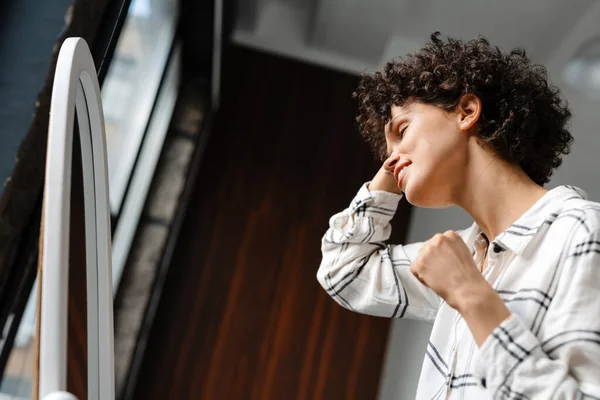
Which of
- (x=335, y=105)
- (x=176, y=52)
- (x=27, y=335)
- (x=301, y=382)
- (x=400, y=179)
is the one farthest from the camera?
(x=335, y=105)

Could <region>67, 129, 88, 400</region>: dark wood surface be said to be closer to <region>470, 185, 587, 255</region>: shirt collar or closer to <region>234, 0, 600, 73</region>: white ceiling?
<region>470, 185, 587, 255</region>: shirt collar

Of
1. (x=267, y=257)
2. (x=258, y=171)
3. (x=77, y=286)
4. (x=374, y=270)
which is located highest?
(x=258, y=171)

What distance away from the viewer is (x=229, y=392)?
211 centimetres

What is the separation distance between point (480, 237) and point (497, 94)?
0.63ft

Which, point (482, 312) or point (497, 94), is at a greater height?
point (497, 94)

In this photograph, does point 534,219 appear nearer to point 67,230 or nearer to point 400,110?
point 400,110

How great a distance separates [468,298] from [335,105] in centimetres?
198

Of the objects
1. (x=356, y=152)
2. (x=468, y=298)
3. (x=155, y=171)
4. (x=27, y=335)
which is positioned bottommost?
(x=27, y=335)

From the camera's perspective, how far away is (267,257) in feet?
7.43

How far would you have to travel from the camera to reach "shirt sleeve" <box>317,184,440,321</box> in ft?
3.09

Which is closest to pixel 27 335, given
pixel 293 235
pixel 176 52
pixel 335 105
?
pixel 293 235

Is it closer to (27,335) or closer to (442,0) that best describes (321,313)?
(442,0)

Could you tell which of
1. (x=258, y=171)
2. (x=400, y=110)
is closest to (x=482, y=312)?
(x=400, y=110)

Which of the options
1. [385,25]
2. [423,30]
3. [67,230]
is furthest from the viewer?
[385,25]
